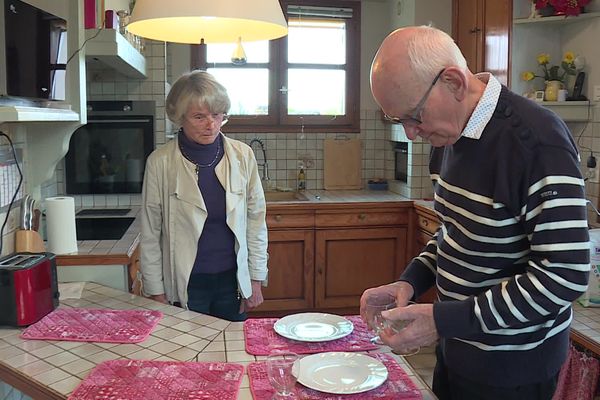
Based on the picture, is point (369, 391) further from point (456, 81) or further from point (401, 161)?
point (401, 161)

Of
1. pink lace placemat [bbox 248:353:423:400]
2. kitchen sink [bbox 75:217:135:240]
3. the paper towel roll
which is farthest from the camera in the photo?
kitchen sink [bbox 75:217:135:240]

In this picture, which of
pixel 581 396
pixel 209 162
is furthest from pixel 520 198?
Result: pixel 209 162

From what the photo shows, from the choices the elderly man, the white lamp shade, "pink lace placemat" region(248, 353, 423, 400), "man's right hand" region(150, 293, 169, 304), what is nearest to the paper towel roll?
"man's right hand" region(150, 293, 169, 304)

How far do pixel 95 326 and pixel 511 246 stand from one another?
1.11 meters

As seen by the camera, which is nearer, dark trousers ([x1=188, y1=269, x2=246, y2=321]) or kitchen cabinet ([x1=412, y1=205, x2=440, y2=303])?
dark trousers ([x1=188, y1=269, x2=246, y2=321])

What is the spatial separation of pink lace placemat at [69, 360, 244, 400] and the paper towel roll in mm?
1006

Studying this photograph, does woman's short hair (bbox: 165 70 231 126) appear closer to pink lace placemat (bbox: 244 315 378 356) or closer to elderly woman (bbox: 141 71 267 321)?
elderly woman (bbox: 141 71 267 321)

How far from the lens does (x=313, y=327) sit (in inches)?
63.8

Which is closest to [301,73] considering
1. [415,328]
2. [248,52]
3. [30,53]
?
[248,52]

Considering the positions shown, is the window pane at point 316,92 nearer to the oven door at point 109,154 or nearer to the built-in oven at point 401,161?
the built-in oven at point 401,161

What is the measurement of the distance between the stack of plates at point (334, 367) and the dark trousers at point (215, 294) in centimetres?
58

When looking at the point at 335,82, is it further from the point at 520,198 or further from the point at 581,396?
the point at 520,198

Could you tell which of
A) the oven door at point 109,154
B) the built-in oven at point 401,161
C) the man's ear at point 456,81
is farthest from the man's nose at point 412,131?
the built-in oven at point 401,161

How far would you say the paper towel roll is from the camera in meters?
2.30
